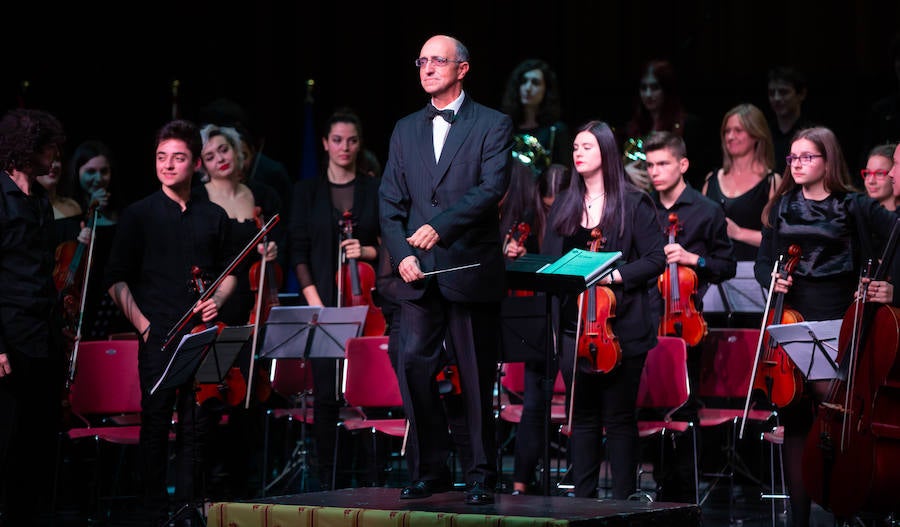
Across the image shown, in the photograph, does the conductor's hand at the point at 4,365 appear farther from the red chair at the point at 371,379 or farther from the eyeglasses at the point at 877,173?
the eyeglasses at the point at 877,173

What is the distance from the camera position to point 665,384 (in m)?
5.58

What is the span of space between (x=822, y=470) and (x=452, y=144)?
1.81 m

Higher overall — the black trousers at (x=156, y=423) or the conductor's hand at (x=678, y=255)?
the conductor's hand at (x=678, y=255)

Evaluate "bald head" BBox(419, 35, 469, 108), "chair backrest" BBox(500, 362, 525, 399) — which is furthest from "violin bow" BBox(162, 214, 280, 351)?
"chair backrest" BBox(500, 362, 525, 399)

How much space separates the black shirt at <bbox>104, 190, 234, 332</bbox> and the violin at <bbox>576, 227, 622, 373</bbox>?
1533 millimetres

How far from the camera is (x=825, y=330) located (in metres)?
4.76

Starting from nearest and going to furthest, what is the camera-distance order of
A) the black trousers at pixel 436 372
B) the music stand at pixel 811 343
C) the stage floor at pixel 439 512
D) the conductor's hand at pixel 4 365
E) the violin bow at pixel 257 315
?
the stage floor at pixel 439 512, the black trousers at pixel 436 372, the conductor's hand at pixel 4 365, the music stand at pixel 811 343, the violin bow at pixel 257 315

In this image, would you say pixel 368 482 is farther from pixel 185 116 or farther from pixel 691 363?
pixel 185 116

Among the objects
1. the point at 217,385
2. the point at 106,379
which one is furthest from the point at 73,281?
the point at 217,385

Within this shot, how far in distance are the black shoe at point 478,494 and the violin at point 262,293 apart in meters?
1.89

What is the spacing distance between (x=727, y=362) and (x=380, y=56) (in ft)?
12.8

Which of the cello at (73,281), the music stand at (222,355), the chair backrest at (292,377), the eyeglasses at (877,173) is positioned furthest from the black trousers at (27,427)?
the eyeglasses at (877,173)

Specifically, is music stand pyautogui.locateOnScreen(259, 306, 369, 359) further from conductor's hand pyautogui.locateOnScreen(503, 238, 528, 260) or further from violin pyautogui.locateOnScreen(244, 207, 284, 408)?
conductor's hand pyautogui.locateOnScreen(503, 238, 528, 260)

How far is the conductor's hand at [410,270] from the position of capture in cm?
409
